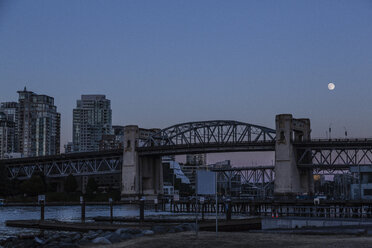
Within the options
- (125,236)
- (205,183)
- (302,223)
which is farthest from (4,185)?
(205,183)

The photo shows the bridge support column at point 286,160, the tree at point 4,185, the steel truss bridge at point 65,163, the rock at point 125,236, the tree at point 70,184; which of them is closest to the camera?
the rock at point 125,236

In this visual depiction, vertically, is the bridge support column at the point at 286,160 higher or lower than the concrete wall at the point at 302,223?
higher

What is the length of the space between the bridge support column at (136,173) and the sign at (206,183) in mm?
125903

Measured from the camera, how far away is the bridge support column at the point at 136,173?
153m

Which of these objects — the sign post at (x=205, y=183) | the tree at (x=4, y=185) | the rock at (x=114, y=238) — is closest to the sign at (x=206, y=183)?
the sign post at (x=205, y=183)

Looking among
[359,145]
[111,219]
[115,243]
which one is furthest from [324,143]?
[115,243]

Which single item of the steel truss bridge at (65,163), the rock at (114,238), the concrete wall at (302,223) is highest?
the steel truss bridge at (65,163)

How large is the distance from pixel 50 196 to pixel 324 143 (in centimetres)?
8965

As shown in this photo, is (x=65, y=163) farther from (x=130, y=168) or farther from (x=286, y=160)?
(x=286, y=160)

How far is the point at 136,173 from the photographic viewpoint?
153 meters

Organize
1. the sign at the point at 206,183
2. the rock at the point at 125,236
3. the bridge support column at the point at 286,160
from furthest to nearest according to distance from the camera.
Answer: the bridge support column at the point at 286,160, the rock at the point at 125,236, the sign at the point at 206,183

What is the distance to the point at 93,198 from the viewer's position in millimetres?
187000

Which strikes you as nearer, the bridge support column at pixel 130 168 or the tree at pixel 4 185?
the bridge support column at pixel 130 168

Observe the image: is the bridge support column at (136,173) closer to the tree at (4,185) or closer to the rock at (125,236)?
the tree at (4,185)
